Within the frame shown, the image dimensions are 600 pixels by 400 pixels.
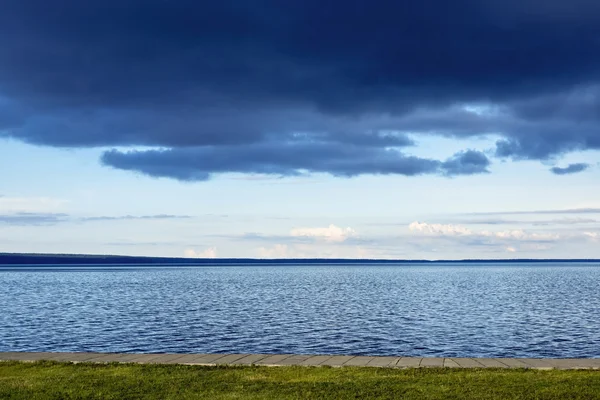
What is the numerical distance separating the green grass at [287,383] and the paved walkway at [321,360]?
4.03 feet

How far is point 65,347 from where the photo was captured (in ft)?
134

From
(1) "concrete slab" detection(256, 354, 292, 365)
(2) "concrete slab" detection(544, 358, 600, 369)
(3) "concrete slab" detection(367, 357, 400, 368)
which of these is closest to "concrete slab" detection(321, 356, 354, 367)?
(3) "concrete slab" detection(367, 357, 400, 368)

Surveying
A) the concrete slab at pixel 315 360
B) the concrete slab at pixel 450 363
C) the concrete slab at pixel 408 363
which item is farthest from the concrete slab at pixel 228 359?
the concrete slab at pixel 450 363

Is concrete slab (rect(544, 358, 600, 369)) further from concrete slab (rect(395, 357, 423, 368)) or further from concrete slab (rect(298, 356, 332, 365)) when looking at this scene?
concrete slab (rect(298, 356, 332, 365))

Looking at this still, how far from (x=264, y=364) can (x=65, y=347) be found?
73.9 feet

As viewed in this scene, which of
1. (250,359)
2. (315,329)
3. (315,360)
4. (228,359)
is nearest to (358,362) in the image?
(315,360)

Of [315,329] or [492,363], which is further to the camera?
[315,329]

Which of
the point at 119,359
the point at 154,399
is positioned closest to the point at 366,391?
the point at 154,399

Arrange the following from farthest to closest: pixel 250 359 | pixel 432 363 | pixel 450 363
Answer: pixel 250 359
pixel 450 363
pixel 432 363

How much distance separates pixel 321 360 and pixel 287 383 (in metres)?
4.57

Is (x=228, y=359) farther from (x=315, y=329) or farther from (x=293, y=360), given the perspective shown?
(x=315, y=329)

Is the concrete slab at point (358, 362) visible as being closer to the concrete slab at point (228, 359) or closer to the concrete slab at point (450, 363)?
the concrete slab at point (450, 363)

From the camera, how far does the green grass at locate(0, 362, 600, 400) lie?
17.7 metres

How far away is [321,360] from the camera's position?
77.8 feet
